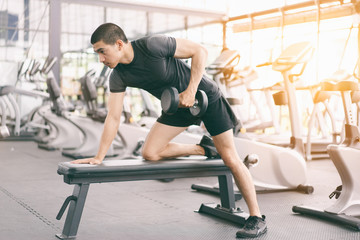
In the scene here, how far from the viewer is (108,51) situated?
8.41 feet

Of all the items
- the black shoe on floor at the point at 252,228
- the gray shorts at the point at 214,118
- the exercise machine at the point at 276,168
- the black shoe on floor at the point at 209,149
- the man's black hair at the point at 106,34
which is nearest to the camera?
the man's black hair at the point at 106,34

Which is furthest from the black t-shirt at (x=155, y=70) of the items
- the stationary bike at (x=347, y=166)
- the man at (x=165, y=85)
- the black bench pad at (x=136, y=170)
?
the stationary bike at (x=347, y=166)

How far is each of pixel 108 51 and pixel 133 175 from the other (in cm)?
77

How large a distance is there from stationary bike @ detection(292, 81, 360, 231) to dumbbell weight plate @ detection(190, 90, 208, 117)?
1.12m

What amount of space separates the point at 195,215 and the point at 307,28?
6.11 m

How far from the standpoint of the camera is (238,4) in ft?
37.8

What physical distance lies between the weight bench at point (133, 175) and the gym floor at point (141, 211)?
9cm

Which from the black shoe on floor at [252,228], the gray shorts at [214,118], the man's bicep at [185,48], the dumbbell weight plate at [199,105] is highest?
the man's bicep at [185,48]

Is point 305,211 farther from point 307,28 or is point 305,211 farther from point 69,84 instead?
point 69,84

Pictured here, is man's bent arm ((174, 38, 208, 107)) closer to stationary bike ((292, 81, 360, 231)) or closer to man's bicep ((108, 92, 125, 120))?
man's bicep ((108, 92, 125, 120))

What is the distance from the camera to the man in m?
2.62

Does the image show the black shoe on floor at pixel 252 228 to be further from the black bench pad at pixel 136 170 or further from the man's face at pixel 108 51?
the man's face at pixel 108 51

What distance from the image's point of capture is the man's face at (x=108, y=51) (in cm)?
255

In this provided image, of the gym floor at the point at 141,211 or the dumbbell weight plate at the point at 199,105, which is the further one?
the gym floor at the point at 141,211
